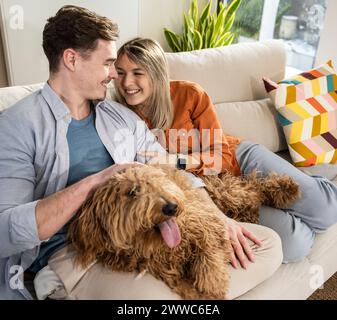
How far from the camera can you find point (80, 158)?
49.3 inches

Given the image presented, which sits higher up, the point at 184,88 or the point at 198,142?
the point at 184,88

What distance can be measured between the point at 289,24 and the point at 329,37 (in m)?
0.70

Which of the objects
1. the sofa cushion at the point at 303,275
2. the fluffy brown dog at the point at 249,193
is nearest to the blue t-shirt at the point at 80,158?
the fluffy brown dog at the point at 249,193

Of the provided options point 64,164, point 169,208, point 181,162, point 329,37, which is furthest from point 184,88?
point 329,37

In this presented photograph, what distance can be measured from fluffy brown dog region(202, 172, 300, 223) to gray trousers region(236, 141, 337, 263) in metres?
0.05

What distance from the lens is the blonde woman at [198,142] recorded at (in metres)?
1.49

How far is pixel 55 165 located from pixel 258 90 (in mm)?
1415

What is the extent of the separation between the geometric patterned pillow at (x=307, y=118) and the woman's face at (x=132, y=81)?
32.2 inches

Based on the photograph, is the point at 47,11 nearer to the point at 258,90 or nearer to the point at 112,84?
the point at 112,84

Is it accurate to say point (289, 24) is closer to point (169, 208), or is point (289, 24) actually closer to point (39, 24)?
point (39, 24)

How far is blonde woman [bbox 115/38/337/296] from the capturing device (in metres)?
1.49

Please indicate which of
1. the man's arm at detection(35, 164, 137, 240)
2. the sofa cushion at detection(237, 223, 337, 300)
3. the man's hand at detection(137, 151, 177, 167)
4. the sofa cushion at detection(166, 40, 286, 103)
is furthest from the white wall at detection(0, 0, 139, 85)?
the sofa cushion at detection(237, 223, 337, 300)

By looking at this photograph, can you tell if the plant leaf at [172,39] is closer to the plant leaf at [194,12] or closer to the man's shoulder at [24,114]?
the plant leaf at [194,12]

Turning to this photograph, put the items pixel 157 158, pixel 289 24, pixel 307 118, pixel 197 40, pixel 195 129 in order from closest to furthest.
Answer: pixel 157 158, pixel 195 129, pixel 307 118, pixel 197 40, pixel 289 24
